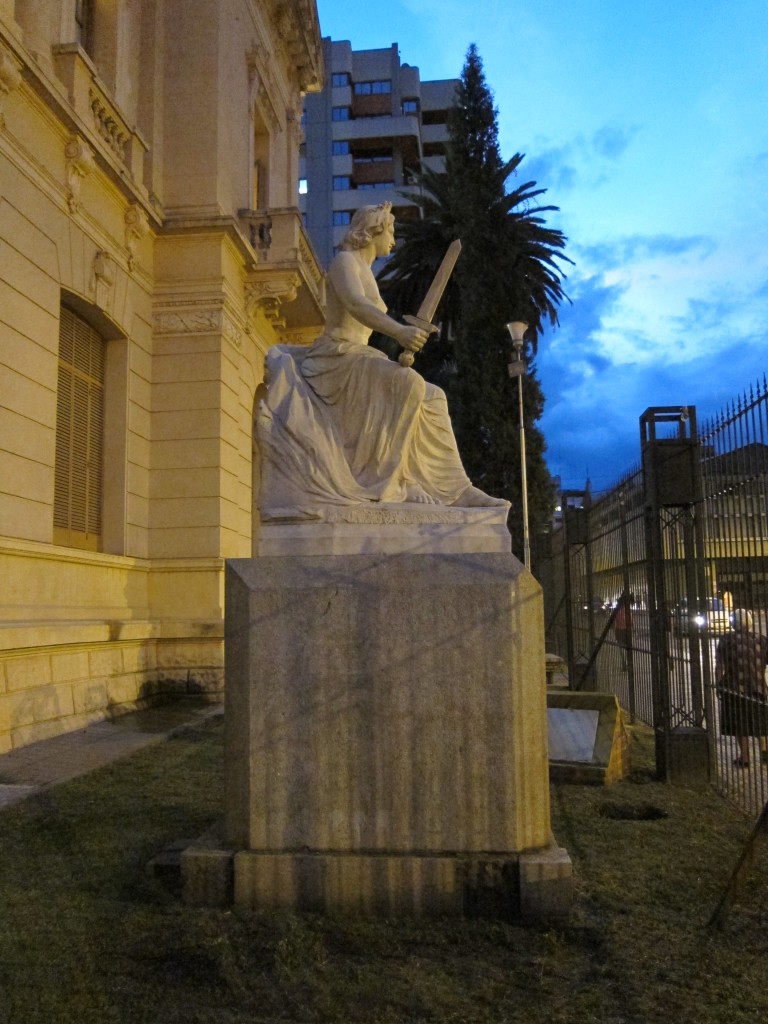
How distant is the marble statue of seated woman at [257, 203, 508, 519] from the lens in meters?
4.27

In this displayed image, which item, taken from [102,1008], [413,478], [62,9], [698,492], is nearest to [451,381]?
[62,9]

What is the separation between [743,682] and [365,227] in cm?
404

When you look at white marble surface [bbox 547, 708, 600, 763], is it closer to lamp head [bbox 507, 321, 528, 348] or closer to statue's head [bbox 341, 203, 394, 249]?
statue's head [bbox 341, 203, 394, 249]

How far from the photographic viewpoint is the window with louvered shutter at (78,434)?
10.4 meters

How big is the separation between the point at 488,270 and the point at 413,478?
69.1 feet

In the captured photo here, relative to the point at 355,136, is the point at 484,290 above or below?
below

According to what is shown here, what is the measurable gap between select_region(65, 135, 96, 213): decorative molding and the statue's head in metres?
6.50

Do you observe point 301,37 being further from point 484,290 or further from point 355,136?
point 355,136

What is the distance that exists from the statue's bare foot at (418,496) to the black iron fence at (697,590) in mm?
2073

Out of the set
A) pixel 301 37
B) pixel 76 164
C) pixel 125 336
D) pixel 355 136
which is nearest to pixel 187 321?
pixel 125 336

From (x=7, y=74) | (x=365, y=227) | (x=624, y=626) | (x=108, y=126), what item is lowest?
(x=624, y=626)

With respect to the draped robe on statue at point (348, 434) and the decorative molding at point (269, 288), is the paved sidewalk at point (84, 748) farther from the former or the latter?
the decorative molding at point (269, 288)

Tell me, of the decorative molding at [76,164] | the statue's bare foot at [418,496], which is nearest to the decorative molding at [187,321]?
the decorative molding at [76,164]

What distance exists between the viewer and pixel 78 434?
35.8 ft
